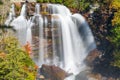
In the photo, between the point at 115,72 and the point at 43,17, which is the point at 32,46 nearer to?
the point at 43,17

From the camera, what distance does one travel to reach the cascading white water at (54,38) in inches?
1412

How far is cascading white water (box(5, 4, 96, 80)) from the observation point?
35.9m

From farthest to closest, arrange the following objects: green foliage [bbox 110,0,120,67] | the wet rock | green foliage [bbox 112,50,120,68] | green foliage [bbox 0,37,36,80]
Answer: the wet rock
green foliage [bbox 110,0,120,67]
green foliage [bbox 112,50,120,68]
green foliage [bbox 0,37,36,80]

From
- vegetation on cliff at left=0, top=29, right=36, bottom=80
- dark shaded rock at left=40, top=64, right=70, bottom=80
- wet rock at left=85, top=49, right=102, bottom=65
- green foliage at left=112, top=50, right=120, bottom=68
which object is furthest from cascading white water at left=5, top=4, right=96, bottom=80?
vegetation on cliff at left=0, top=29, right=36, bottom=80

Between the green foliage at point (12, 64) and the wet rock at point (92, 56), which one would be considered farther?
the wet rock at point (92, 56)

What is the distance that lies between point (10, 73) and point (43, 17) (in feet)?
52.5

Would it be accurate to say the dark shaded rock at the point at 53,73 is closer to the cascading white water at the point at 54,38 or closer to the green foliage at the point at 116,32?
the cascading white water at the point at 54,38

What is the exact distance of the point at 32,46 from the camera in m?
35.5

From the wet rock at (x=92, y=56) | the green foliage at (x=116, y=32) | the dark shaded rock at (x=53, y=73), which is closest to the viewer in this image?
the dark shaded rock at (x=53, y=73)

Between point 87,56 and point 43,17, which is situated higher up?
point 43,17

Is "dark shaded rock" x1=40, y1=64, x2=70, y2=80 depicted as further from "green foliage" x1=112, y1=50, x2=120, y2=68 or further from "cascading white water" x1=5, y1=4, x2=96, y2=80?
"green foliage" x1=112, y1=50, x2=120, y2=68

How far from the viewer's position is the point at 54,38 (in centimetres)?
3700

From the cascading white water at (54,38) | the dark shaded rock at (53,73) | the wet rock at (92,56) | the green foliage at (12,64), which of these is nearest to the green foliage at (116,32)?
the wet rock at (92,56)

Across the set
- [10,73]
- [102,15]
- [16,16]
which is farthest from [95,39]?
[10,73]
